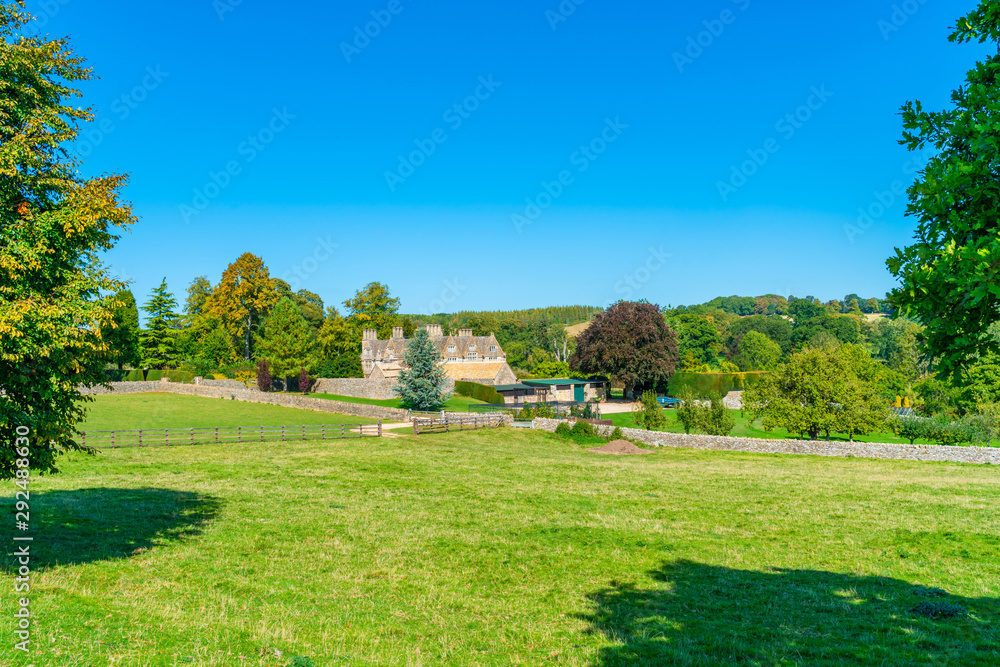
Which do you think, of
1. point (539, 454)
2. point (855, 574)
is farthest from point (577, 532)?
point (539, 454)

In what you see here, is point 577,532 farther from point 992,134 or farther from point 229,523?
point 992,134

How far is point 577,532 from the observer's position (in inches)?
625

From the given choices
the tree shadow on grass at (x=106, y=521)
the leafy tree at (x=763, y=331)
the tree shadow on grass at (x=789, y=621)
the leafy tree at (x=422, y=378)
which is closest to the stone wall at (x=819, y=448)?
the leafy tree at (x=422, y=378)

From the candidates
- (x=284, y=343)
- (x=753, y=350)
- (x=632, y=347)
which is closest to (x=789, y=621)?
(x=632, y=347)

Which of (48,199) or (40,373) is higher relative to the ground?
(48,199)

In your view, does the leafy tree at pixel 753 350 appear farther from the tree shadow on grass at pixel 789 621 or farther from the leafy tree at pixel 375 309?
the tree shadow on grass at pixel 789 621

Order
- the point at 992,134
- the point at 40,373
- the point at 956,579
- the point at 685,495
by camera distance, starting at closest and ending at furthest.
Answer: the point at 992,134 → the point at 40,373 → the point at 956,579 → the point at 685,495

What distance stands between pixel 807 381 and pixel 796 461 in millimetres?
8309

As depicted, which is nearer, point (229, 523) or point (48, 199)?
point (48, 199)

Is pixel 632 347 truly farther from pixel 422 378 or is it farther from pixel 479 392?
pixel 422 378

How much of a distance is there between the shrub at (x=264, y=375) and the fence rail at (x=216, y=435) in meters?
28.8

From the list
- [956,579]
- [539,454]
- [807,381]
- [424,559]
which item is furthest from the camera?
[807,381]

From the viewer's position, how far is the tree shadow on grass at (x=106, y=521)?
12328mm

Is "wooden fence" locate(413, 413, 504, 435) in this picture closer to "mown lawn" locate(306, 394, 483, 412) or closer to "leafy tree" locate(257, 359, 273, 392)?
"mown lawn" locate(306, 394, 483, 412)
